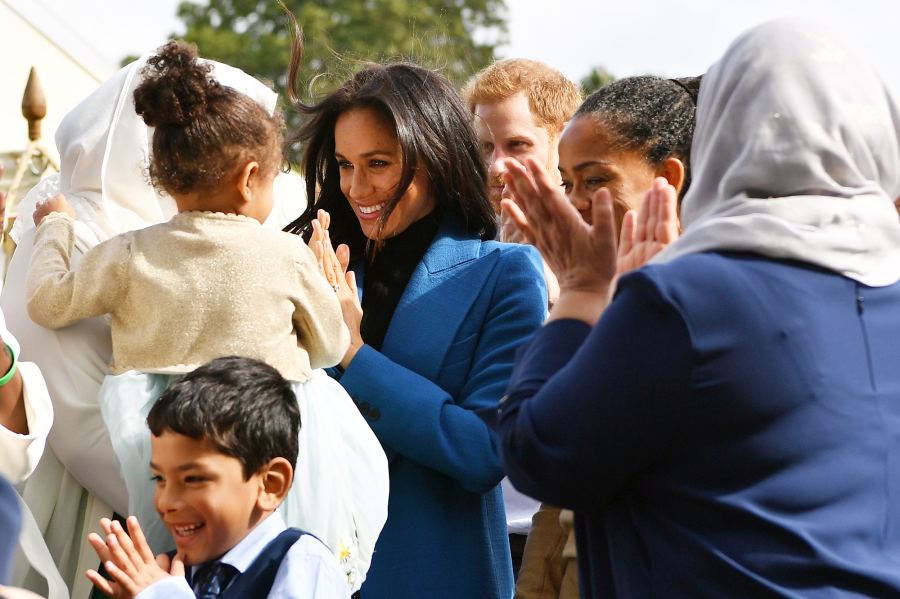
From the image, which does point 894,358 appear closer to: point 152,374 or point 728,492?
point 728,492

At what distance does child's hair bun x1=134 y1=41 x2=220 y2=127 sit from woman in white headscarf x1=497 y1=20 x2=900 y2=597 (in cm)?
114

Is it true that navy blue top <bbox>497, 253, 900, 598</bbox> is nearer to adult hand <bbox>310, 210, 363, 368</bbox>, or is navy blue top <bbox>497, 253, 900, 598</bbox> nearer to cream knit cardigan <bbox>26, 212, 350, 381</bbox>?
cream knit cardigan <bbox>26, 212, 350, 381</bbox>

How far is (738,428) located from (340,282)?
64.7 inches

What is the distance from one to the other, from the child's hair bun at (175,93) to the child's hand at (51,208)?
405 millimetres

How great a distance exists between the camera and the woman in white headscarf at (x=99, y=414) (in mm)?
3131

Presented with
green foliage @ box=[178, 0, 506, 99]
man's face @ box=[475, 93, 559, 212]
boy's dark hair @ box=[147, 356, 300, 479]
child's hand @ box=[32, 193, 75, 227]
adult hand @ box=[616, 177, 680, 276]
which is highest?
adult hand @ box=[616, 177, 680, 276]

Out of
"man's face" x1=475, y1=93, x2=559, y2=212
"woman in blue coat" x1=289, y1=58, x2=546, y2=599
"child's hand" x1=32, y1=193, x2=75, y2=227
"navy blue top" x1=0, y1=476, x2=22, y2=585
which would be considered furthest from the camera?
"man's face" x1=475, y1=93, x2=559, y2=212

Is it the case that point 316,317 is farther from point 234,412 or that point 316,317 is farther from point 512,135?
point 512,135

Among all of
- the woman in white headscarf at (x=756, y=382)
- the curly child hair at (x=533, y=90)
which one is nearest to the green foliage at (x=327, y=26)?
the curly child hair at (x=533, y=90)

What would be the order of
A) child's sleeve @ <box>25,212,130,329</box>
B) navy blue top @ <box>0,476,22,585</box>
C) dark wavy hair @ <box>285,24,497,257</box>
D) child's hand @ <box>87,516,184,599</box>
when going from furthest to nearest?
dark wavy hair @ <box>285,24,497,257</box>, child's sleeve @ <box>25,212,130,329</box>, child's hand @ <box>87,516,184,599</box>, navy blue top @ <box>0,476,22,585</box>

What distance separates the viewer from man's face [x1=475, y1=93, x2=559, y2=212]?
16.2 ft

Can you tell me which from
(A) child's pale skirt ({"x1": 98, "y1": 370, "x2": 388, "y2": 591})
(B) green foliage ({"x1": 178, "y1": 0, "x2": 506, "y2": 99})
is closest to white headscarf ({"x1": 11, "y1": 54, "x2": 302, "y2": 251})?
(A) child's pale skirt ({"x1": 98, "y1": 370, "x2": 388, "y2": 591})

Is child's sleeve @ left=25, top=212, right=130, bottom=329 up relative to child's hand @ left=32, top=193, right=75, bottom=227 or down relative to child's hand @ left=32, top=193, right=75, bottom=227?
down

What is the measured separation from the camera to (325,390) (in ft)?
10.7
